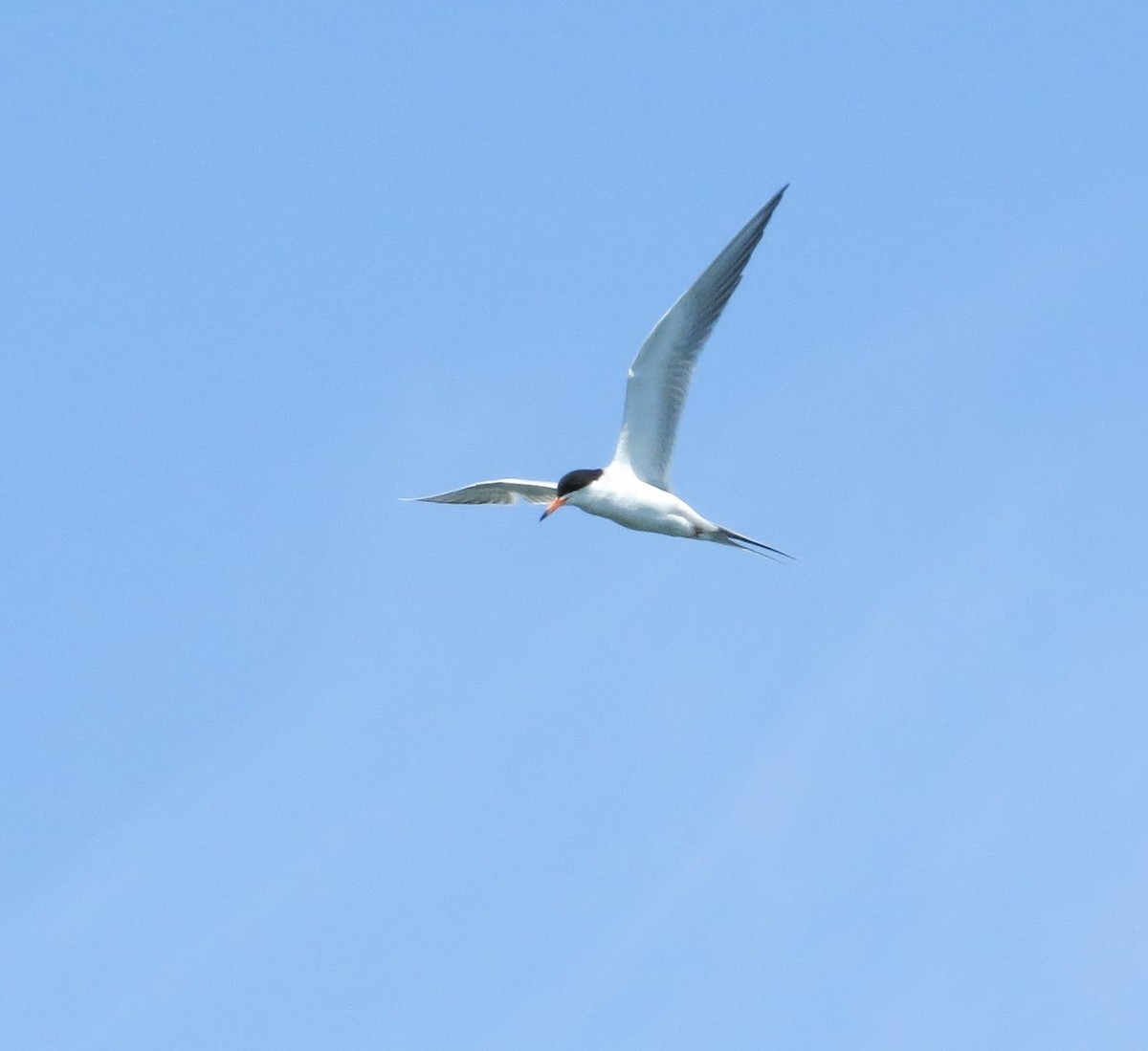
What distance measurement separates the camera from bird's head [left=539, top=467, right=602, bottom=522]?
21.2m

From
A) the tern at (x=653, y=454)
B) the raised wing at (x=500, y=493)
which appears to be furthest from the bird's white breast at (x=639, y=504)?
the raised wing at (x=500, y=493)

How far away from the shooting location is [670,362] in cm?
2036

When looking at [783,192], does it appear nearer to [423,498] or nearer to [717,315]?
[717,315]

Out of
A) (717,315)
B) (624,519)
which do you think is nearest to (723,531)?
(624,519)

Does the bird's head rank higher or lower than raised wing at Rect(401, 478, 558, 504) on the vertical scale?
lower

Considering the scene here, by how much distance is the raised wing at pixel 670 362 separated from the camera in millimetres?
19172

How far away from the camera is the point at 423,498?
82.0ft

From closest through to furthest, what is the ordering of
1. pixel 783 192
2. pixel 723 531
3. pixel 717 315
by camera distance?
pixel 783 192, pixel 717 315, pixel 723 531

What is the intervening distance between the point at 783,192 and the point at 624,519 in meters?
4.69

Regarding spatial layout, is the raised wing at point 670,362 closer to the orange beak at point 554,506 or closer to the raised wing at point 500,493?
the orange beak at point 554,506

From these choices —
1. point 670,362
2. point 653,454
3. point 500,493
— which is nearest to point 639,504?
point 653,454

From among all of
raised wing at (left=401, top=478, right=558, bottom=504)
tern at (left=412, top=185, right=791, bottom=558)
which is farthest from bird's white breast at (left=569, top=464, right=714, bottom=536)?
raised wing at (left=401, top=478, right=558, bottom=504)

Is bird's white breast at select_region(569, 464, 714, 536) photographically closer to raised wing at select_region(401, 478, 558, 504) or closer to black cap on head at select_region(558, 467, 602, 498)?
black cap on head at select_region(558, 467, 602, 498)

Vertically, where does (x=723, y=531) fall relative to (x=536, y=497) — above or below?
below
